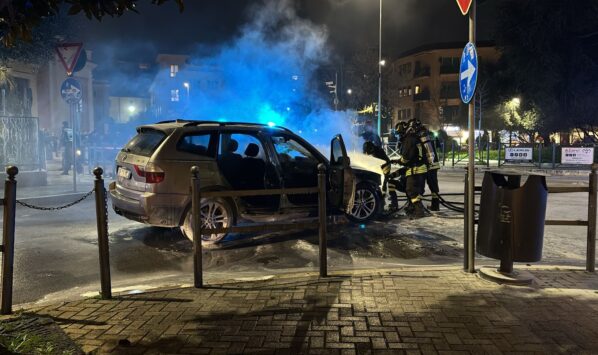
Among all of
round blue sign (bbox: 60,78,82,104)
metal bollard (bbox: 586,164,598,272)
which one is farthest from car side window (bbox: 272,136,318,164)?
round blue sign (bbox: 60,78,82,104)

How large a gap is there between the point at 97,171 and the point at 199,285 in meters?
1.47

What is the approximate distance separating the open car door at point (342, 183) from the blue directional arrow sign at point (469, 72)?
2504mm

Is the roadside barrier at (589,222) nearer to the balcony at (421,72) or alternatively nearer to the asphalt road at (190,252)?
the asphalt road at (190,252)

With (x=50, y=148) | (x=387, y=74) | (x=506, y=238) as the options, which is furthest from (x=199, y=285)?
(x=387, y=74)

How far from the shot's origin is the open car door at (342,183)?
7461mm

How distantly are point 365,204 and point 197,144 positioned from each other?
315 cm

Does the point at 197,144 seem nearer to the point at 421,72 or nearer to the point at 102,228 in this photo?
the point at 102,228

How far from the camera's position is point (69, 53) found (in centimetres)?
1127

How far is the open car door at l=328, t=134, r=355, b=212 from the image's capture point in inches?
294

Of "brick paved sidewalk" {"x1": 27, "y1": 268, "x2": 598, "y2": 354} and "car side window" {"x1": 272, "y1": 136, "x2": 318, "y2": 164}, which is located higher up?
"car side window" {"x1": 272, "y1": 136, "x2": 318, "y2": 164}

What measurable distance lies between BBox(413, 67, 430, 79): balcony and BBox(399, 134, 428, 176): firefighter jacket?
185 ft

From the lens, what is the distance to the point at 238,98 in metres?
23.9

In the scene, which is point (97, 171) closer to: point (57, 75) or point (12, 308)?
point (12, 308)

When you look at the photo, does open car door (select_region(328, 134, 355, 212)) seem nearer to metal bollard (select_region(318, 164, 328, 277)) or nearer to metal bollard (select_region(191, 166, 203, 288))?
metal bollard (select_region(318, 164, 328, 277))
